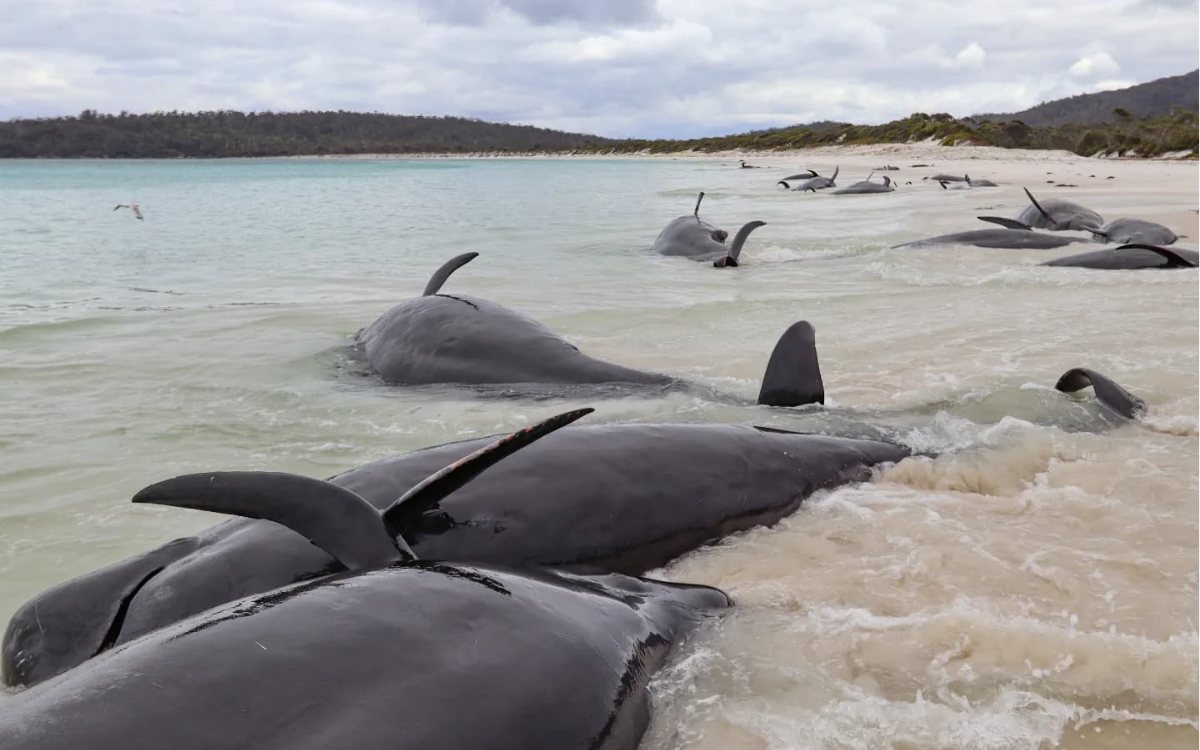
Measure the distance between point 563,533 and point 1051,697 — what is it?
150 cm

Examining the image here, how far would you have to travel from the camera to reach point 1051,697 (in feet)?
8.04

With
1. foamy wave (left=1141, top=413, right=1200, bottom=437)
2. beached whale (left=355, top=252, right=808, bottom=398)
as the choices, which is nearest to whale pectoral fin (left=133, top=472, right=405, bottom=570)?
beached whale (left=355, top=252, right=808, bottom=398)

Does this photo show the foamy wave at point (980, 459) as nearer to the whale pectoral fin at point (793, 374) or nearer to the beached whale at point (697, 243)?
the whale pectoral fin at point (793, 374)

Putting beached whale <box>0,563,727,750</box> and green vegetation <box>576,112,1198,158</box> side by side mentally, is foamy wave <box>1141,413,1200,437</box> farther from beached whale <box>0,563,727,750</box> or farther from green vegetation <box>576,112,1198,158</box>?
green vegetation <box>576,112,1198,158</box>

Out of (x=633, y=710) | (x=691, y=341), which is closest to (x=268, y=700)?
(x=633, y=710)

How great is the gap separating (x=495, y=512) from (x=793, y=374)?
240cm

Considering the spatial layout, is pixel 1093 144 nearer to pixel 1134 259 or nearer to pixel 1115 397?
pixel 1134 259

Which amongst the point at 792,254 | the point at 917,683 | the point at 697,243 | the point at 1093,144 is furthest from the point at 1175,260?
the point at 1093,144

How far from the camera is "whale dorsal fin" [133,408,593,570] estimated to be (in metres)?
2.58

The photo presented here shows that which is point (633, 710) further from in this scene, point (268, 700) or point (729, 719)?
point (268, 700)

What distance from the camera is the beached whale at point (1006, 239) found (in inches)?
462

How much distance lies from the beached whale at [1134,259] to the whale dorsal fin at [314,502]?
9107mm

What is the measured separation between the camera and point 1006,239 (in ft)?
39.3

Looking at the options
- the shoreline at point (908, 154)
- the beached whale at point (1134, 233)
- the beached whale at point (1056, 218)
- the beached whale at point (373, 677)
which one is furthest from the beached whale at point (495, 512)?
the shoreline at point (908, 154)
